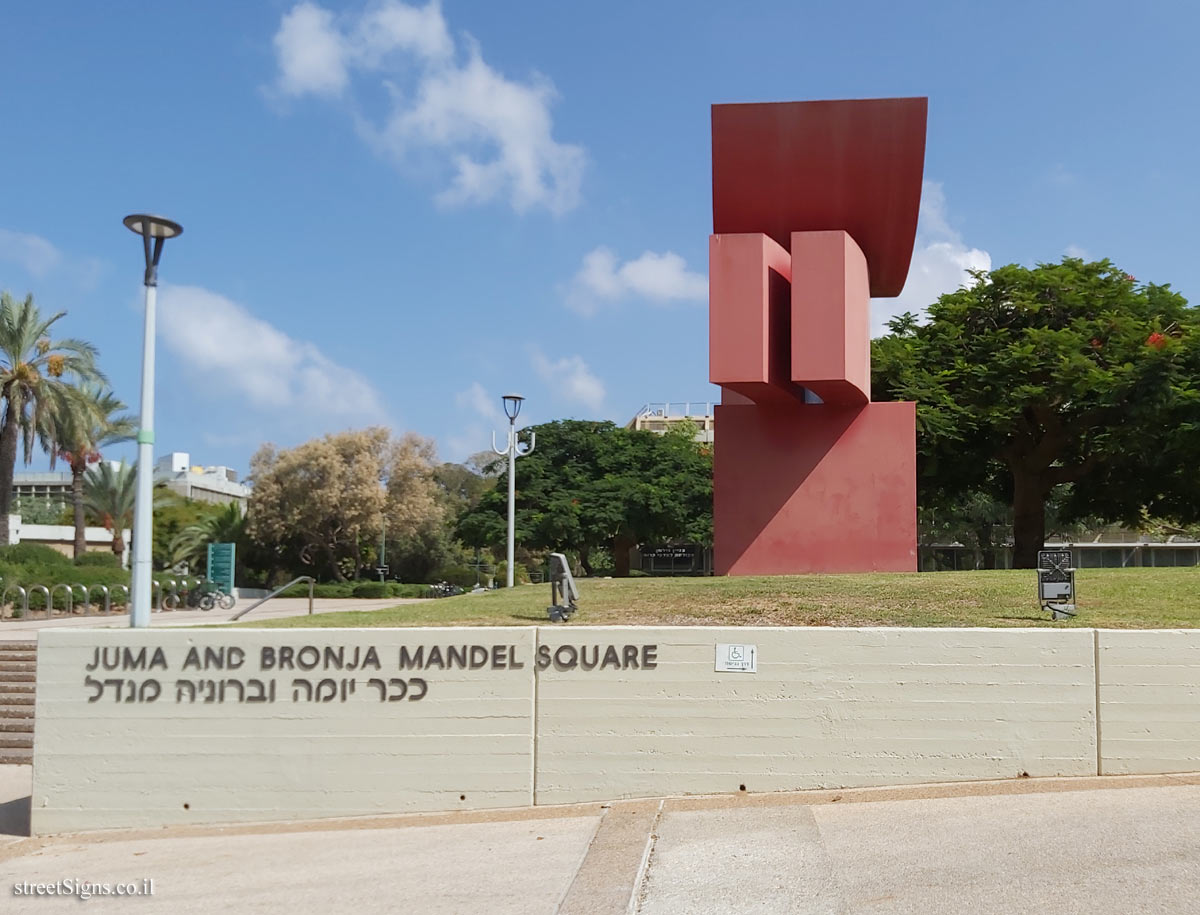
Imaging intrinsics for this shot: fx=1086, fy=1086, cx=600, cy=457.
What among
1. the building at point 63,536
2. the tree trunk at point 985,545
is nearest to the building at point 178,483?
the building at point 63,536

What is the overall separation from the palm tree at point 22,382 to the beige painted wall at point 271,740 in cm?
2550

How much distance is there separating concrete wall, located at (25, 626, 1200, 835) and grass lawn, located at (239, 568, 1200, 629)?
301 cm

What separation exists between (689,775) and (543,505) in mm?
33135

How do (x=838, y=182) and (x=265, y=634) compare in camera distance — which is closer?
(x=265, y=634)

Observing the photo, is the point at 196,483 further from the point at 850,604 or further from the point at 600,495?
the point at 850,604

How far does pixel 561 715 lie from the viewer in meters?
8.48

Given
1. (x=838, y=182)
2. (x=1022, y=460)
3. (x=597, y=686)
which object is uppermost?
(x=838, y=182)

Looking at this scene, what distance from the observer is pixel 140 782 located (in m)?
8.75

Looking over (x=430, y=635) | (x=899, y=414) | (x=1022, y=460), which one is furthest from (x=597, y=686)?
(x=1022, y=460)

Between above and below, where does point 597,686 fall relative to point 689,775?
above

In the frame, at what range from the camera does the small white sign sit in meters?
8.43

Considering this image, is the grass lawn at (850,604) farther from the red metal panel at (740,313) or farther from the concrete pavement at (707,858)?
the concrete pavement at (707,858)

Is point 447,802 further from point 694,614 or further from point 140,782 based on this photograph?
point 694,614

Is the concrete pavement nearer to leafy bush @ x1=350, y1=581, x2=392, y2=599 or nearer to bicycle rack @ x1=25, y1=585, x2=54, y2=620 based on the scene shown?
bicycle rack @ x1=25, y1=585, x2=54, y2=620
